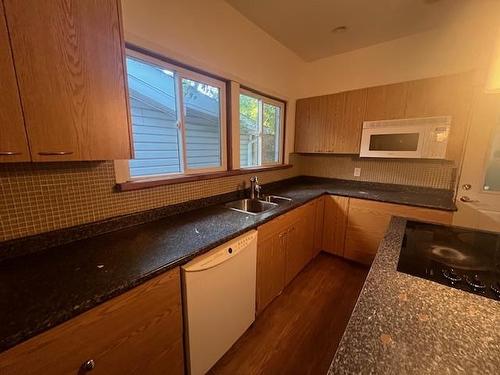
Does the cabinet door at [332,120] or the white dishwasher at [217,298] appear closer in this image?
the white dishwasher at [217,298]

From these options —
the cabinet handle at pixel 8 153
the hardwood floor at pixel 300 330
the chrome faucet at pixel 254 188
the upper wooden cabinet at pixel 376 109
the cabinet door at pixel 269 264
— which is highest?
the upper wooden cabinet at pixel 376 109

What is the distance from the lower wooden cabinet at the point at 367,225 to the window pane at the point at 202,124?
1619mm

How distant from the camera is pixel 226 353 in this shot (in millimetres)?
1466

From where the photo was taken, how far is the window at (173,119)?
1466 millimetres

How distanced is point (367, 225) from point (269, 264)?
4.25 feet

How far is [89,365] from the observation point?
74cm

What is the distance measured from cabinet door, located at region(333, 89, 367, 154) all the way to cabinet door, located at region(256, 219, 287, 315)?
1.48 meters

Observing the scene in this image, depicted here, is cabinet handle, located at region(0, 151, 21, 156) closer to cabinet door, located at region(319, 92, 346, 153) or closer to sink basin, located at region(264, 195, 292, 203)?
sink basin, located at region(264, 195, 292, 203)

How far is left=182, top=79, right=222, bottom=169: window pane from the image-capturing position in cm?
177

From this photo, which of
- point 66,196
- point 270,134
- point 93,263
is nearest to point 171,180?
point 66,196

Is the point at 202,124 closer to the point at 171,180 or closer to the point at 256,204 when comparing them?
the point at 171,180

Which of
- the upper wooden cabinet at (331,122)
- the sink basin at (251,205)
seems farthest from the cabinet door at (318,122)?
the sink basin at (251,205)

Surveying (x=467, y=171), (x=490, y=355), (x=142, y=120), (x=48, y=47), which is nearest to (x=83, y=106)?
(x=48, y=47)

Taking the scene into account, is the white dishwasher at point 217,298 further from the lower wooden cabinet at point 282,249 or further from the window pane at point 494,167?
the window pane at point 494,167
